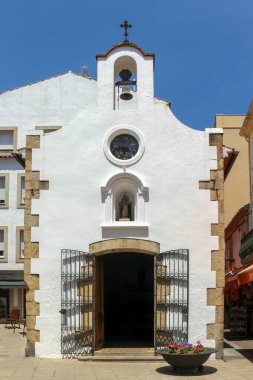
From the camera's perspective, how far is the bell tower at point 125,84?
16.3m

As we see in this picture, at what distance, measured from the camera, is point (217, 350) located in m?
14.6

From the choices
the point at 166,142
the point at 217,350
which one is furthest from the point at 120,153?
the point at 217,350

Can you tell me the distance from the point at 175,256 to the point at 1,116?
20188 mm

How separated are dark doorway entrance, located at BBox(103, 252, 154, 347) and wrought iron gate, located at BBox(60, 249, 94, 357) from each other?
204 inches

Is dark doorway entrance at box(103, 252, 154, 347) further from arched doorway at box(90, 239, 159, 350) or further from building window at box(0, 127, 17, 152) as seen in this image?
building window at box(0, 127, 17, 152)

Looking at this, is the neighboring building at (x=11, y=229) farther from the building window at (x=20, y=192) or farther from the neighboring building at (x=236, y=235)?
the neighboring building at (x=236, y=235)

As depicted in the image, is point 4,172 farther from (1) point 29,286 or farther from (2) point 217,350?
(2) point 217,350

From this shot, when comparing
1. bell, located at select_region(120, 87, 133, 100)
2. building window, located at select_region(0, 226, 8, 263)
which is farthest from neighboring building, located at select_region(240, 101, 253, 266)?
building window, located at select_region(0, 226, 8, 263)

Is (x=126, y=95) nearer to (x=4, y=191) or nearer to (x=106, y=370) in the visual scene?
(x=106, y=370)

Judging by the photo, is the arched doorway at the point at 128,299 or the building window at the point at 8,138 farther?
the building window at the point at 8,138

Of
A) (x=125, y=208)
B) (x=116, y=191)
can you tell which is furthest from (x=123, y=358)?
(x=116, y=191)

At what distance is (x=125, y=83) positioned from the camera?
55.9ft

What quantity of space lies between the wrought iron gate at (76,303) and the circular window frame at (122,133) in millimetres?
2546

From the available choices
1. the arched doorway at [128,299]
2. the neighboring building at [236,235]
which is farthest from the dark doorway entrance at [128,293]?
the neighboring building at [236,235]
